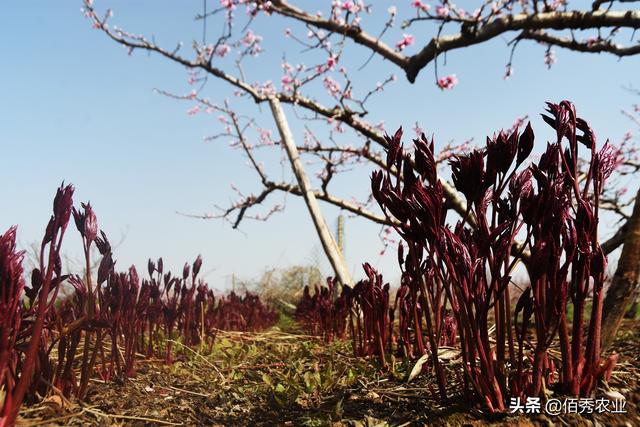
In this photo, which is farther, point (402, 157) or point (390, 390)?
point (390, 390)

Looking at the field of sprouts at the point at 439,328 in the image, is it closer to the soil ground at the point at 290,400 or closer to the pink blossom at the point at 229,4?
the soil ground at the point at 290,400

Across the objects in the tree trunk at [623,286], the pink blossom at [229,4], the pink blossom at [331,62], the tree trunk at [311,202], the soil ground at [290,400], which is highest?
the pink blossom at [229,4]

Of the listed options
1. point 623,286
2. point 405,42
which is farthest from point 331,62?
point 623,286

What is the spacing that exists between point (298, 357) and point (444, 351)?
1360 millimetres

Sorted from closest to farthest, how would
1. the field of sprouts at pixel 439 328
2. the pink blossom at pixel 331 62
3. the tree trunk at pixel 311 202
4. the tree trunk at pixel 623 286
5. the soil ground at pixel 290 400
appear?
1. the field of sprouts at pixel 439 328
2. the soil ground at pixel 290 400
3. the tree trunk at pixel 623 286
4. the tree trunk at pixel 311 202
5. the pink blossom at pixel 331 62

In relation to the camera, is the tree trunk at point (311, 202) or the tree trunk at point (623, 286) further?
the tree trunk at point (311, 202)

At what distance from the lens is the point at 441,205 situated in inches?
66.4

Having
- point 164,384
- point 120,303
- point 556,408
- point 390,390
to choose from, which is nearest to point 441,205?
point 556,408

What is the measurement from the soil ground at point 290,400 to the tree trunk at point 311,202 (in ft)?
9.60

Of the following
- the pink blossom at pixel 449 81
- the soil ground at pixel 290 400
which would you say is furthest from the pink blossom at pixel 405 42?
the soil ground at pixel 290 400

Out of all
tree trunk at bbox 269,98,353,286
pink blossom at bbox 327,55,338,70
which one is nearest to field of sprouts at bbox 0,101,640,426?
tree trunk at bbox 269,98,353,286

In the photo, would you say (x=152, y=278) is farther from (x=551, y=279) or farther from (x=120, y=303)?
(x=551, y=279)

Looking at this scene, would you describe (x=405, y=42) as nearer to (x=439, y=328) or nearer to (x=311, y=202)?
(x=311, y=202)

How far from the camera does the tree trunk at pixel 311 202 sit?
6281 mm
